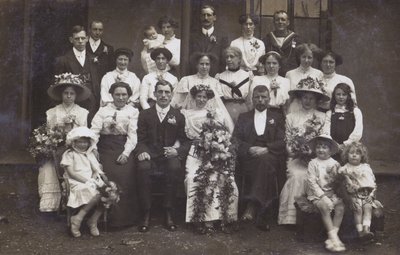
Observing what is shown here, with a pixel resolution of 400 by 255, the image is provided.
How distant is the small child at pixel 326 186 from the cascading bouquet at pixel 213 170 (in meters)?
0.87

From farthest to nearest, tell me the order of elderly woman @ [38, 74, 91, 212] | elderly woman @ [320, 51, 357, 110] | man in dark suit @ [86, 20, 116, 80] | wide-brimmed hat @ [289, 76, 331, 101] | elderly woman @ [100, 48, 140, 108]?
man in dark suit @ [86, 20, 116, 80], elderly woman @ [100, 48, 140, 108], elderly woman @ [320, 51, 357, 110], wide-brimmed hat @ [289, 76, 331, 101], elderly woman @ [38, 74, 91, 212]

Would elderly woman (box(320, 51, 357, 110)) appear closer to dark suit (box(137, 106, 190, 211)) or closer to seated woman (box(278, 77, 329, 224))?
seated woman (box(278, 77, 329, 224))

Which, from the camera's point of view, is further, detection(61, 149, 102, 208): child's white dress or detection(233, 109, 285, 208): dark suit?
detection(233, 109, 285, 208): dark suit

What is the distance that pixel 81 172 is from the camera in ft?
20.5

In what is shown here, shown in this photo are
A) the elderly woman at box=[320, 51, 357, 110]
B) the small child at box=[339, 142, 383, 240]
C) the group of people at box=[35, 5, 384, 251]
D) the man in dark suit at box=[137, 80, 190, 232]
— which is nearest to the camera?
the small child at box=[339, 142, 383, 240]

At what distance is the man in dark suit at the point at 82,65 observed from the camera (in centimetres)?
757

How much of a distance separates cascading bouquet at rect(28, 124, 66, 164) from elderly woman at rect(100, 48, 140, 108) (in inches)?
33.6

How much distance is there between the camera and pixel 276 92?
7281 mm

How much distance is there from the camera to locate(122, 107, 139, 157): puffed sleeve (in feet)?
21.8

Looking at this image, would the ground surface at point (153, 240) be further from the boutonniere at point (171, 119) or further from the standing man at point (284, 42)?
the standing man at point (284, 42)

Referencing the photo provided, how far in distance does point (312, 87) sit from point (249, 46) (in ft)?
4.09

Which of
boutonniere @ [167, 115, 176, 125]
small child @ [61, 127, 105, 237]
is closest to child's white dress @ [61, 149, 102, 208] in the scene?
small child @ [61, 127, 105, 237]

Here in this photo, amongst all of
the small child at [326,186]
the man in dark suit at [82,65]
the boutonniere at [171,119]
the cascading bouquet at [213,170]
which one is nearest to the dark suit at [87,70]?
the man in dark suit at [82,65]

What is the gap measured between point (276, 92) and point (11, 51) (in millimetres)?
3977
